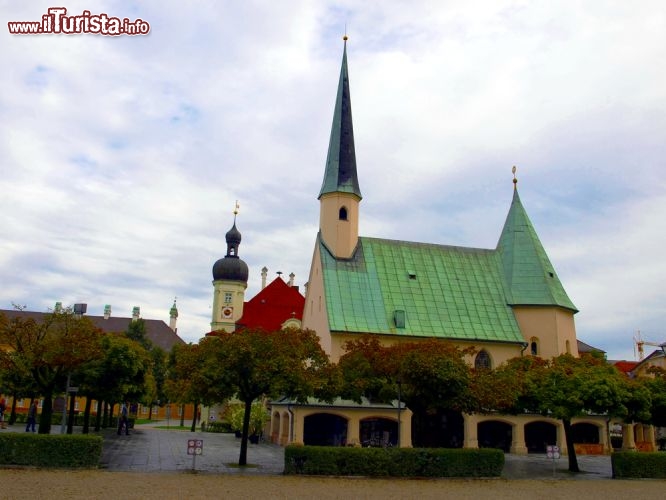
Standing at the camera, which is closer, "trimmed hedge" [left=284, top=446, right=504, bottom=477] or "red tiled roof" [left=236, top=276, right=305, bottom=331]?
"trimmed hedge" [left=284, top=446, right=504, bottom=477]

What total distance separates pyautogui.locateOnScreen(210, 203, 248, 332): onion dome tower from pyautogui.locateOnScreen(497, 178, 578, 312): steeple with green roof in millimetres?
41281

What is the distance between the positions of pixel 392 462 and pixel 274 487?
6.48 meters

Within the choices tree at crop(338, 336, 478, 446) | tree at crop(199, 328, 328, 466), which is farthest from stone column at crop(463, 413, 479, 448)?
tree at crop(199, 328, 328, 466)

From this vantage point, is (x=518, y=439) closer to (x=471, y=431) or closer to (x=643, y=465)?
(x=471, y=431)

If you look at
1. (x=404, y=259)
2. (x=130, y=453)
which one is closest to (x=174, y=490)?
(x=130, y=453)

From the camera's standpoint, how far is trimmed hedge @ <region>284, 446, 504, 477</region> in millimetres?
25312

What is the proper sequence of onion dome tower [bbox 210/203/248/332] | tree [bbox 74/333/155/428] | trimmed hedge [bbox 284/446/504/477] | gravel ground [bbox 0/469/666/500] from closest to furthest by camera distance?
1. gravel ground [bbox 0/469/666/500]
2. trimmed hedge [bbox 284/446/504/477]
3. tree [bbox 74/333/155/428]
4. onion dome tower [bbox 210/203/248/332]

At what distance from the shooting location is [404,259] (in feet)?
164

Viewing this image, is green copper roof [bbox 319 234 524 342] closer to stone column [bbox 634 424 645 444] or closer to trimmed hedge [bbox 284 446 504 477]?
stone column [bbox 634 424 645 444]

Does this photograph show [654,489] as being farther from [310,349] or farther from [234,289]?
[234,289]

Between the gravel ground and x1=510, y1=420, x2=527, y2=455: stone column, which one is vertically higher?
x1=510, y1=420, x2=527, y2=455: stone column

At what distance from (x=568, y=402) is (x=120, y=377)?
24.0 metres

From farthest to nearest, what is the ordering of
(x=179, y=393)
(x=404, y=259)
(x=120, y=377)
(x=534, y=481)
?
(x=404, y=259), (x=120, y=377), (x=179, y=393), (x=534, y=481)

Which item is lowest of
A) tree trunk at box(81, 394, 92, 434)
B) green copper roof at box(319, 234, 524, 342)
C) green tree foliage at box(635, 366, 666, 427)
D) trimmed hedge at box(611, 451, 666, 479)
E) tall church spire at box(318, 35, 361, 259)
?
trimmed hedge at box(611, 451, 666, 479)
